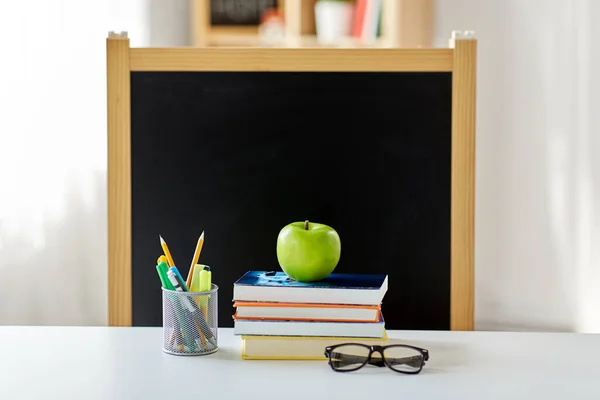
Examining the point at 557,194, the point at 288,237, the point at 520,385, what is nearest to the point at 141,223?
the point at 288,237

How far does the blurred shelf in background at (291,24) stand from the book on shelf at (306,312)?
1717mm

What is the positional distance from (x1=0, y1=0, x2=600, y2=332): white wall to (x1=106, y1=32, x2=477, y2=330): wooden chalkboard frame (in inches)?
22.7

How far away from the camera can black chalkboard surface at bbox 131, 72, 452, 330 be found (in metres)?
1.52

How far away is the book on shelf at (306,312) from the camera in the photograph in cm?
107

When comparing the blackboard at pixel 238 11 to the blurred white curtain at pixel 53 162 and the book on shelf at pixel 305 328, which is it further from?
the book on shelf at pixel 305 328

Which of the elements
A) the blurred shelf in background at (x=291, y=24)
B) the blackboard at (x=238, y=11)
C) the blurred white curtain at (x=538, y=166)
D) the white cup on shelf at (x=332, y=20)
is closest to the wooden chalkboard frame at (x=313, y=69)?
the blurred white curtain at (x=538, y=166)

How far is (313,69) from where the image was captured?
151cm

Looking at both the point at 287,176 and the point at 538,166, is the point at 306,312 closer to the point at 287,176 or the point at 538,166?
the point at 287,176

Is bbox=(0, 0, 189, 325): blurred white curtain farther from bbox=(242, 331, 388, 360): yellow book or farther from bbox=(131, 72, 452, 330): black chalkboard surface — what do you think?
bbox=(242, 331, 388, 360): yellow book

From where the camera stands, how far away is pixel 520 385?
0.97 meters

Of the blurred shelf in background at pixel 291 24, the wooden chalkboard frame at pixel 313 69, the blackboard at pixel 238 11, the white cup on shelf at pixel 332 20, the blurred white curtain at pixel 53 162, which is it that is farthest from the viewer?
the blackboard at pixel 238 11

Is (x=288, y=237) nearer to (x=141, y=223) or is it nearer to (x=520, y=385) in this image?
(x=520, y=385)

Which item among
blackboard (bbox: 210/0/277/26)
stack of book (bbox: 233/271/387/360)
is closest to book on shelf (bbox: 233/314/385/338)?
stack of book (bbox: 233/271/387/360)

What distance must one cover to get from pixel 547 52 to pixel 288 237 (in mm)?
1439
